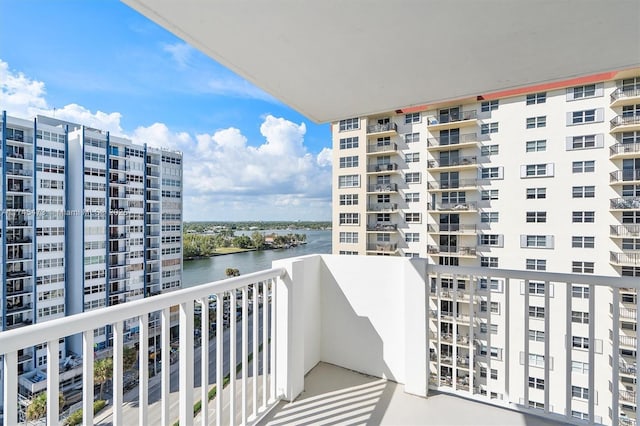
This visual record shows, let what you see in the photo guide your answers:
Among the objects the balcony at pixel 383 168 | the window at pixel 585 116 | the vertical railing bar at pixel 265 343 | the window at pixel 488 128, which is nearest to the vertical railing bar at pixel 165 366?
the vertical railing bar at pixel 265 343

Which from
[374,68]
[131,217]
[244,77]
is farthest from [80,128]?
[374,68]

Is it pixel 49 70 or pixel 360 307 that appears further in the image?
pixel 49 70

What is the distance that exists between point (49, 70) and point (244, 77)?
5.37 metres

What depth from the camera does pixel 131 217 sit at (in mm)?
3814

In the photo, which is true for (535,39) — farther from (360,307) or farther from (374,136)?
(374,136)

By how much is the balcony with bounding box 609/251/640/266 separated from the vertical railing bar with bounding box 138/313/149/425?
8994 millimetres

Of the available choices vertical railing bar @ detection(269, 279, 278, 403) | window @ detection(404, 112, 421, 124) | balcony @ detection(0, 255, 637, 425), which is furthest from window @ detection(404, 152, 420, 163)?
vertical railing bar @ detection(269, 279, 278, 403)

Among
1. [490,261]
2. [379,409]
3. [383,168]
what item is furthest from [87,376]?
[383,168]

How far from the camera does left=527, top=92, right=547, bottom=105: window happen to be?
8.10m

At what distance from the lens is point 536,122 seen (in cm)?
874

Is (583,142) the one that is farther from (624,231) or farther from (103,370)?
(103,370)

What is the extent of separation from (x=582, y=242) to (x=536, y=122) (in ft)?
12.6

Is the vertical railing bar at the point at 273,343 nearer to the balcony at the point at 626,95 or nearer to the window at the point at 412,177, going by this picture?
the window at the point at 412,177

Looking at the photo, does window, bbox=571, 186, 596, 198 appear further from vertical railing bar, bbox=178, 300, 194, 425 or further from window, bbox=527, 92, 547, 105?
vertical railing bar, bbox=178, 300, 194, 425
